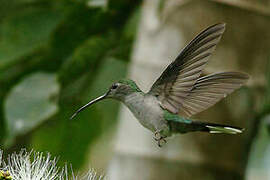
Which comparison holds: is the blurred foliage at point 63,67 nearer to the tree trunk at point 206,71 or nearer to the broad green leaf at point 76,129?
the broad green leaf at point 76,129

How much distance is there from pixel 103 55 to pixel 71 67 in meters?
0.08

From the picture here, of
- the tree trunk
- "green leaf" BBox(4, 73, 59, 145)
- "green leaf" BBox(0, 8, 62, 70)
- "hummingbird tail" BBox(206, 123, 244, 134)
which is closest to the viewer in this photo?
"hummingbird tail" BBox(206, 123, 244, 134)

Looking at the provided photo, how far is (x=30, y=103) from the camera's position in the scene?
1.07 m

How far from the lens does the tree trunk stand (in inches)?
33.1

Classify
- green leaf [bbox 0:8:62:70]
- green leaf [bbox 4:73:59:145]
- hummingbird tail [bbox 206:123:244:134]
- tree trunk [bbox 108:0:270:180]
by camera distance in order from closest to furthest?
hummingbird tail [bbox 206:123:244:134], tree trunk [bbox 108:0:270:180], green leaf [bbox 4:73:59:145], green leaf [bbox 0:8:62:70]

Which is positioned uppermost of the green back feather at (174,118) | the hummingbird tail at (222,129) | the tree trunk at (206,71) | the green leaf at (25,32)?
the green leaf at (25,32)

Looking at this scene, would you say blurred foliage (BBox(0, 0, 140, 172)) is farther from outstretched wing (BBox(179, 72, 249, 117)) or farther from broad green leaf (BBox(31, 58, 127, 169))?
outstretched wing (BBox(179, 72, 249, 117))

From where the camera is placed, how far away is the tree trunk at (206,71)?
0.84 meters

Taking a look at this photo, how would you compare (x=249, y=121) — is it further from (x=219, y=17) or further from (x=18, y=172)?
(x=18, y=172)

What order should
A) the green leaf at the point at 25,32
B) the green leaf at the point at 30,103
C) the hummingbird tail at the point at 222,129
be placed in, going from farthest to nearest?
the green leaf at the point at 25,32
the green leaf at the point at 30,103
the hummingbird tail at the point at 222,129

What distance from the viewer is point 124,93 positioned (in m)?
0.39

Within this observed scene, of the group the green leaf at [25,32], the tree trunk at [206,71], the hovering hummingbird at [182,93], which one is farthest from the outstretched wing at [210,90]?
the green leaf at [25,32]

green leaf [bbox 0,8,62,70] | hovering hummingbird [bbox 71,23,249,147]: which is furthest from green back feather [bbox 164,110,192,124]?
green leaf [bbox 0,8,62,70]

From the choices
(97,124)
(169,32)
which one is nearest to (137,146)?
(169,32)
